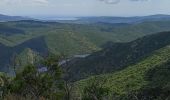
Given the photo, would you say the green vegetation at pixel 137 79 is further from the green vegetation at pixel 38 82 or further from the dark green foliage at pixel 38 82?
the dark green foliage at pixel 38 82

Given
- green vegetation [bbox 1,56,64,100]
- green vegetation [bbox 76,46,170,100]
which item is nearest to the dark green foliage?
green vegetation [bbox 1,56,64,100]

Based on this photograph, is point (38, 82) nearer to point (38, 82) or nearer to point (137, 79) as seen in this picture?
point (38, 82)

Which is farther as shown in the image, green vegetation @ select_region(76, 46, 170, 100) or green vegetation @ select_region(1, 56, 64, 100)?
green vegetation @ select_region(76, 46, 170, 100)

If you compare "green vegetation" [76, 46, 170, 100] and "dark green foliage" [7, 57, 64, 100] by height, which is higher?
"dark green foliage" [7, 57, 64, 100]

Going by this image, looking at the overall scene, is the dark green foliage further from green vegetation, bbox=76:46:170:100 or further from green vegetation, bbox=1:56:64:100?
green vegetation, bbox=76:46:170:100

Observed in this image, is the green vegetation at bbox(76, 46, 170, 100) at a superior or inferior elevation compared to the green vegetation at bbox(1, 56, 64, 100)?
inferior

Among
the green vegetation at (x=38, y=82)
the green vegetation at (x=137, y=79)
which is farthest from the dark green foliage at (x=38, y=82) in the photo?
the green vegetation at (x=137, y=79)

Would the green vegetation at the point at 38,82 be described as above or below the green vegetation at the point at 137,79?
above

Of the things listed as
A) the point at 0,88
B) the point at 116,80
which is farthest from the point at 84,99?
the point at 116,80

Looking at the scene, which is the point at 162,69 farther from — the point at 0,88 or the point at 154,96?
the point at 0,88

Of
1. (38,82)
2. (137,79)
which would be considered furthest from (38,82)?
(137,79)

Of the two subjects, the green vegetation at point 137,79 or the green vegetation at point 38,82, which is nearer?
the green vegetation at point 38,82
